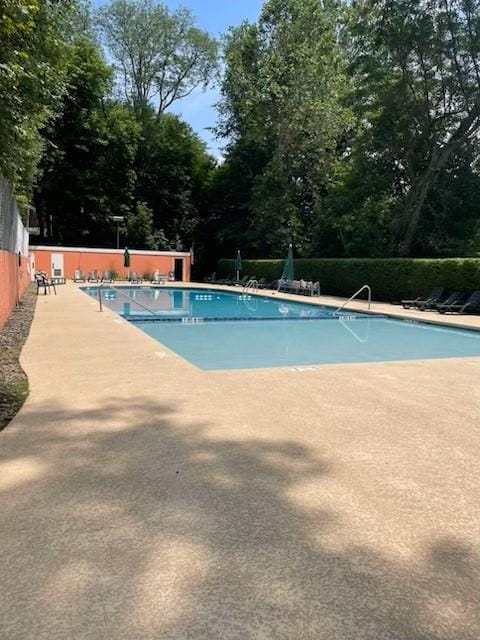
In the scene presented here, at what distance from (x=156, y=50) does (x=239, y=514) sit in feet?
141

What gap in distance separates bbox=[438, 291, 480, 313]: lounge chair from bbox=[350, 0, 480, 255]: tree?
24.3ft

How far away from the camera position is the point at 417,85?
20.9 metres

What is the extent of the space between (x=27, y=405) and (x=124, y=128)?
113 ft

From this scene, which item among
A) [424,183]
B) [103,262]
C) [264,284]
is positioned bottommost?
[264,284]

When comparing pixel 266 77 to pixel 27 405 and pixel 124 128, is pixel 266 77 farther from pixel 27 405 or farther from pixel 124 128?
pixel 27 405

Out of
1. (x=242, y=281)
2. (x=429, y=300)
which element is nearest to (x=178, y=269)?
(x=242, y=281)

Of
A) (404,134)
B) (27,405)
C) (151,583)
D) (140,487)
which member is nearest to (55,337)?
(27,405)

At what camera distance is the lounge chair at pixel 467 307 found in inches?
574

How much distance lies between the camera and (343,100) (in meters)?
22.9

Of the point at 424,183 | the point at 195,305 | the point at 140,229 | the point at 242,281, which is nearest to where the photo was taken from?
the point at 195,305

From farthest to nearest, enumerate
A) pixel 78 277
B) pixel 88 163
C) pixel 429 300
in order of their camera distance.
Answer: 1. pixel 88 163
2. pixel 78 277
3. pixel 429 300

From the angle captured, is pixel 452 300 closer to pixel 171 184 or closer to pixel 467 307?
pixel 467 307

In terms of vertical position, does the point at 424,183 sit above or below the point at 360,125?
below

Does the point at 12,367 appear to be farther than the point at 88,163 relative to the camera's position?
No
